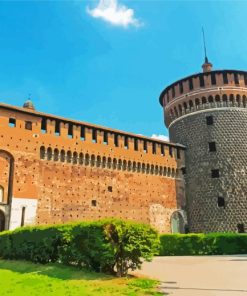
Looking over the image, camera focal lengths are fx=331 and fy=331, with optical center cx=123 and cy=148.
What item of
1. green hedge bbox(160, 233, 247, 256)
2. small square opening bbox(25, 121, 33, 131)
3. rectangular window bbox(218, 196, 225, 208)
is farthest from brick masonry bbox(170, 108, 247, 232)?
small square opening bbox(25, 121, 33, 131)

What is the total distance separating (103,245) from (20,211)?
1189 cm

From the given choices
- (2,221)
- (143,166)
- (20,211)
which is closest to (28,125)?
(20,211)

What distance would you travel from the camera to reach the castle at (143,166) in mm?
21172

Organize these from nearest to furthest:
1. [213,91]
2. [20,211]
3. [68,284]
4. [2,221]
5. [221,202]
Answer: [68,284]
[2,221]
[20,211]
[221,202]
[213,91]

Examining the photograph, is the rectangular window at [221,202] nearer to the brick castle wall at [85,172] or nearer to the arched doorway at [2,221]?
the brick castle wall at [85,172]

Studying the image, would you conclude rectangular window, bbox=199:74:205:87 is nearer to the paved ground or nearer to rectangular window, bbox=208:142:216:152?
rectangular window, bbox=208:142:216:152

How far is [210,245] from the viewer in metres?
19.2

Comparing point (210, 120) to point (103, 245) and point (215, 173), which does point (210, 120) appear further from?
point (103, 245)

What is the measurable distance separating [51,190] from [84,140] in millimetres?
4527

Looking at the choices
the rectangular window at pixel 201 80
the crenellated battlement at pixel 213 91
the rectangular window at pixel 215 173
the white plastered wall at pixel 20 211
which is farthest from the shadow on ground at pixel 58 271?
the rectangular window at pixel 201 80

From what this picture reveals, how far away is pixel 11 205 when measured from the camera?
19.8 metres

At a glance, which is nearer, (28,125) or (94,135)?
(28,125)

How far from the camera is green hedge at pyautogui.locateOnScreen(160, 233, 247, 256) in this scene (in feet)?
62.7

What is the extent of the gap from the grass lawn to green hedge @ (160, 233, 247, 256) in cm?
1031
